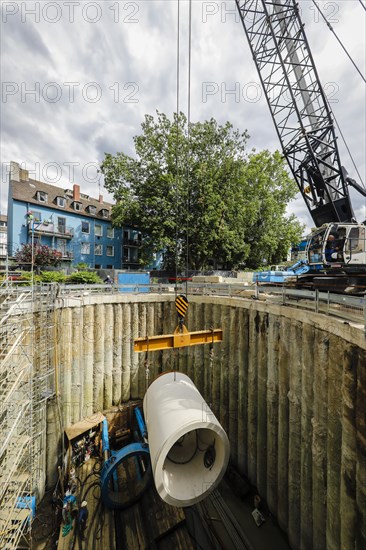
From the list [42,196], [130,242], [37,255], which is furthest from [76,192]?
[37,255]

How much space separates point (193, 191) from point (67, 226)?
629 inches

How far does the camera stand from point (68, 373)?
371 inches

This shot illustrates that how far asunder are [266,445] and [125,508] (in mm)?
5142

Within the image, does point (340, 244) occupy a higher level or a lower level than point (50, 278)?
higher

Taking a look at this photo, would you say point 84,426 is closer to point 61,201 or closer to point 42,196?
point 42,196

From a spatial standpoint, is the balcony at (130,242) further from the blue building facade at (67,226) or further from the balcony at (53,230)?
the balcony at (53,230)

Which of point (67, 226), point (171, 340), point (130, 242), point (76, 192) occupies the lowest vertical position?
point (171, 340)

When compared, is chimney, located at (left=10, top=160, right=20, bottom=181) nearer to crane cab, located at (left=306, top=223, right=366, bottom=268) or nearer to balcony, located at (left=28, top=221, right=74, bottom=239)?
balcony, located at (left=28, top=221, right=74, bottom=239)

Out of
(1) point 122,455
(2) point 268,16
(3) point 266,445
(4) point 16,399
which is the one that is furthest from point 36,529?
(2) point 268,16

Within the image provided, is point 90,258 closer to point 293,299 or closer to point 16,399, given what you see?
point 16,399

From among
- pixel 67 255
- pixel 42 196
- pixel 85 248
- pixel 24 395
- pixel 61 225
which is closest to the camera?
pixel 24 395

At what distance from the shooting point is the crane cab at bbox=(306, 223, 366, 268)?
891cm

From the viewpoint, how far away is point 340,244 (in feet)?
30.6

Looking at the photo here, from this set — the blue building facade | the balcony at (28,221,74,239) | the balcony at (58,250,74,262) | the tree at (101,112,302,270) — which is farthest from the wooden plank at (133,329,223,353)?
the balcony at (58,250,74,262)
